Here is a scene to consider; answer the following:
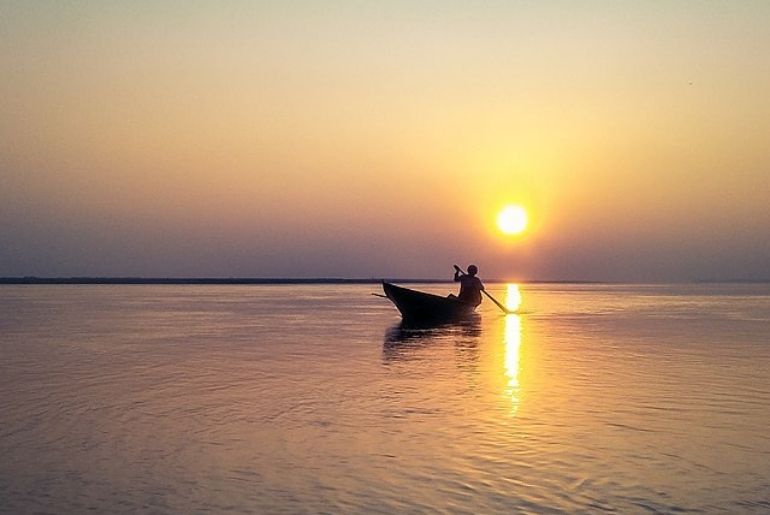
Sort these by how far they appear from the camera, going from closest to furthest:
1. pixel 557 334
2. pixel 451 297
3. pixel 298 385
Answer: pixel 298 385 < pixel 557 334 < pixel 451 297

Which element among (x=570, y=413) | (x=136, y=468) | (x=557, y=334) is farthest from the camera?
(x=557, y=334)

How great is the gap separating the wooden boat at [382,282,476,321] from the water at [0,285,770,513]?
10.9 metres

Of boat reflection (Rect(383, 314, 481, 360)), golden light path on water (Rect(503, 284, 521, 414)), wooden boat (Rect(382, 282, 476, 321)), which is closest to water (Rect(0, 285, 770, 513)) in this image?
golden light path on water (Rect(503, 284, 521, 414))

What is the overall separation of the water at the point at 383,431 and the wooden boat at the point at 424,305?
10905 mm

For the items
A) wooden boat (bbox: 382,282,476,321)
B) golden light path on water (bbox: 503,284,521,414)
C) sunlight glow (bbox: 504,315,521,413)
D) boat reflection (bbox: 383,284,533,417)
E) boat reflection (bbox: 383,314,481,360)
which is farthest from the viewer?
wooden boat (bbox: 382,282,476,321)

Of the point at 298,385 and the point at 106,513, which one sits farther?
the point at 298,385

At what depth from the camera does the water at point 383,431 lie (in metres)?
8.04

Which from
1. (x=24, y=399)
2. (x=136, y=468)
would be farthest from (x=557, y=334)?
(x=136, y=468)

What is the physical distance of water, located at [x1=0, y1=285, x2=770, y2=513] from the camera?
8039mm

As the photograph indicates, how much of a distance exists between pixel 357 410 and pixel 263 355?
32.5ft

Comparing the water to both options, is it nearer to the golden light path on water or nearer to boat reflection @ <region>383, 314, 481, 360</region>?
the golden light path on water

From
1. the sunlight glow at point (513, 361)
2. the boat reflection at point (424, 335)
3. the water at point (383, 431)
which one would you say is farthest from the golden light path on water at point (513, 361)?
the boat reflection at point (424, 335)

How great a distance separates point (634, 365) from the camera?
66.2ft

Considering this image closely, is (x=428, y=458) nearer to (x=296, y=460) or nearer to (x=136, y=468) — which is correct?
(x=296, y=460)
